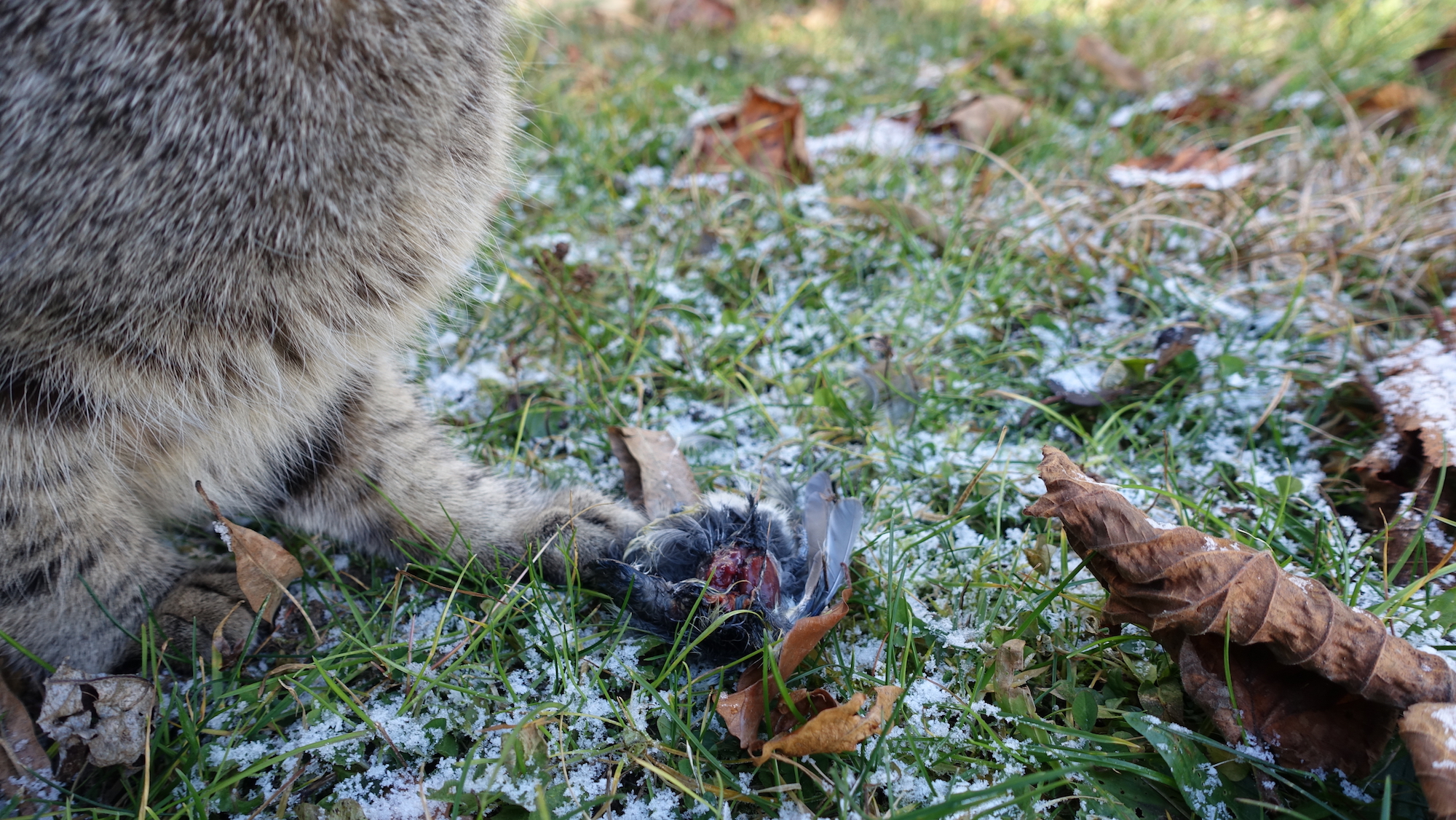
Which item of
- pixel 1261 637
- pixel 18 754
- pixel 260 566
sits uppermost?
pixel 1261 637

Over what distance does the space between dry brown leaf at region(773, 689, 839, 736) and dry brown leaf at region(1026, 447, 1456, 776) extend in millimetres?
404

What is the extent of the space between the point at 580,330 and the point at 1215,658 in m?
1.34

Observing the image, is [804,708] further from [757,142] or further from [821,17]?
[821,17]

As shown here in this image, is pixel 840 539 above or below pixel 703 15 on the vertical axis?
below

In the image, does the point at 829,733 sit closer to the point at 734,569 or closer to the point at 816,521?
the point at 734,569

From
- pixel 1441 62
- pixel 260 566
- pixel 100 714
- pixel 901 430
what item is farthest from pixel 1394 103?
pixel 100 714

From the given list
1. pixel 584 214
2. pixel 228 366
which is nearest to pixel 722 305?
pixel 584 214

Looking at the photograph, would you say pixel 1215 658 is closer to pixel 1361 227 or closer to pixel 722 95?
pixel 1361 227

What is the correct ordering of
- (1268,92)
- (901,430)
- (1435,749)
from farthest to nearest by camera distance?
1. (1268,92)
2. (901,430)
3. (1435,749)

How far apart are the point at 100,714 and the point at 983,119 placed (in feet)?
8.53

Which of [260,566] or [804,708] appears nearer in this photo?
[804,708]

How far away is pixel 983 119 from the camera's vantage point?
2.59 m

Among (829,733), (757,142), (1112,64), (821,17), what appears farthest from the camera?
(821,17)

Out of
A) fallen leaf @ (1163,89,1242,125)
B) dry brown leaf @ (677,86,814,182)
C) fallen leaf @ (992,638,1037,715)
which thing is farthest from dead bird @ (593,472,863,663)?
fallen leaf @ (1163,89,1242,125)
